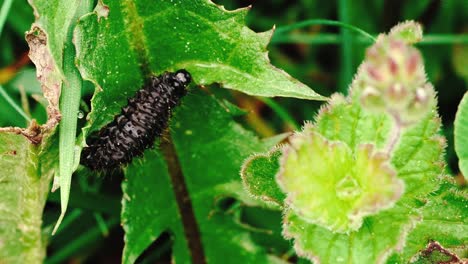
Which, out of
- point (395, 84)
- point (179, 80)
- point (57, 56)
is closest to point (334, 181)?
point (395, 84)

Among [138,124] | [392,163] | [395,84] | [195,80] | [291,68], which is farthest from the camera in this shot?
[291,68]

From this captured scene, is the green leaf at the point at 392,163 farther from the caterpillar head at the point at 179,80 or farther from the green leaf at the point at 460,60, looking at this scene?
the green leaf at the point at 460,60

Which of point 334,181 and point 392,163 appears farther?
point 392,163

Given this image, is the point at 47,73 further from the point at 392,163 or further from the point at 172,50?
the point at 392,163

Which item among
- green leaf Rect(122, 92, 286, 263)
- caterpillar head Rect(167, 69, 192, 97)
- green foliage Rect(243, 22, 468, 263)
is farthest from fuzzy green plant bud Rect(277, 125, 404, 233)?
green leaf Rect(122, 92, 286, 263)

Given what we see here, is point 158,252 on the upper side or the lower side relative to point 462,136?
lower

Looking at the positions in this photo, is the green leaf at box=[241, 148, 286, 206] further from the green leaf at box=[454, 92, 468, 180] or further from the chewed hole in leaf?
the chewed hole in leaf
